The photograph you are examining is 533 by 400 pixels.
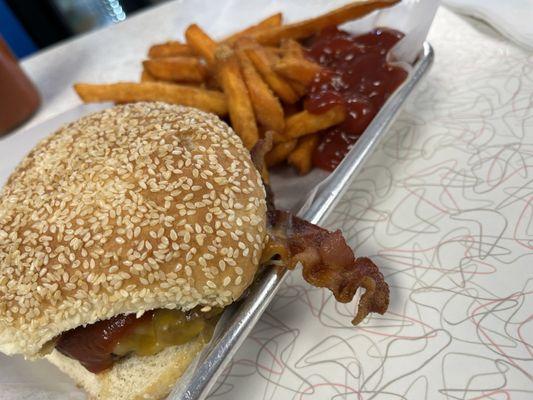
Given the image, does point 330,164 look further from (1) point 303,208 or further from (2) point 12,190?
(2) point 12,190

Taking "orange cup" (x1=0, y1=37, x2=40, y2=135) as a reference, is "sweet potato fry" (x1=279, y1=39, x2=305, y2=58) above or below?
above

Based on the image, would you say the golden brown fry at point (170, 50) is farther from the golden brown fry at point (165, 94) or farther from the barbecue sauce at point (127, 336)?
the barbecue sauce at point (127, 336)

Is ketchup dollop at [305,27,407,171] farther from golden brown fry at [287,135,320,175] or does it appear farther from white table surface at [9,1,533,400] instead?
white table surface at [9,1,533,400]

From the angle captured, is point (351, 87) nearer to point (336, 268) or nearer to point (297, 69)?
point (297, 69)

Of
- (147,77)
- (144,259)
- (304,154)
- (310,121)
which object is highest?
(144,259)

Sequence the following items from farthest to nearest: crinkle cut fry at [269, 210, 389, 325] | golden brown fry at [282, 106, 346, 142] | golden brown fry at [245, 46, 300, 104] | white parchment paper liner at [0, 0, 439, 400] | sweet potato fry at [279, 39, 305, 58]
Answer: sweet potato fry at [279, 39, 305, 58] → golden brown fry at [245, 46, 300, 104] → golden brown fry at [282, 106, 346, 142] → white parchment paper liner at [0, 0, 439, 400] → crinkle cut fry at [269, 210, 389, 325]

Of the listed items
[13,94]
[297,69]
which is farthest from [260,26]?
[13,94]

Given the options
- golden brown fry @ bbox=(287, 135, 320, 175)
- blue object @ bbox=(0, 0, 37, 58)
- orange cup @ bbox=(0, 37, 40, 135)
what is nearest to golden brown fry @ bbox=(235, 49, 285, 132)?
golden brown fry @ bbox=(287, 135, 320, 175)

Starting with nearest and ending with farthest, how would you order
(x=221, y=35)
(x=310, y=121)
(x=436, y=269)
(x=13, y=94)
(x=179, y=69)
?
(x=436, y=269), (x=310, y=121), (x=179, y=69), (x=221, y=35), (x=13, y=94)
